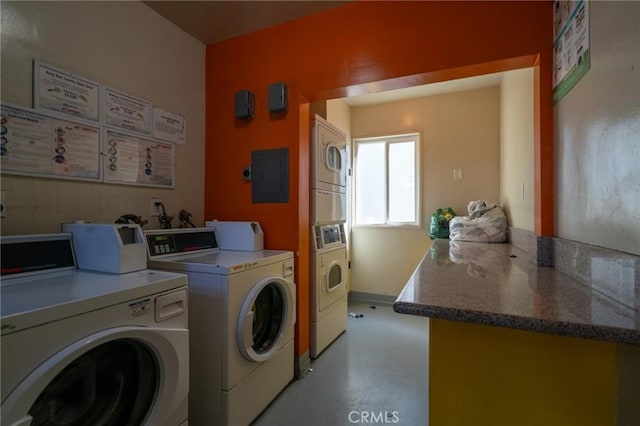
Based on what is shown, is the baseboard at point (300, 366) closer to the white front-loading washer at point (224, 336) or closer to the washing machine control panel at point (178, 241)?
the white front-loading washer at point (224, 336)

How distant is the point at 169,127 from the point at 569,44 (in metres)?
2.35

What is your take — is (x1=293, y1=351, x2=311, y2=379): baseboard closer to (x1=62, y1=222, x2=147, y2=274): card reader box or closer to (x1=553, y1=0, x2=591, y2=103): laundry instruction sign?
(x1=62, y1=222, x2=147, y2=274): card reader box

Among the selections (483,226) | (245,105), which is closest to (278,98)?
(245,105)

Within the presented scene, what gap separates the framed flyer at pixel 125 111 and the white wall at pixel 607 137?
2333 mm

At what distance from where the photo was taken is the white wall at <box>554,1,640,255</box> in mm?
771

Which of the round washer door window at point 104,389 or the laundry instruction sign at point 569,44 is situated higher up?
the laundry instruction sign at point 569,44

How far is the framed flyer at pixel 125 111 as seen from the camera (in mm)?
1705

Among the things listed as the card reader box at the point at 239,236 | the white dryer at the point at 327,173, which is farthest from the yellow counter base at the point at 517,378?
A: the white dryer at the point at 327,173

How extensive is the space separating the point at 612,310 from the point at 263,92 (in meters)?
2.21

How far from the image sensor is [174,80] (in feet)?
7.02

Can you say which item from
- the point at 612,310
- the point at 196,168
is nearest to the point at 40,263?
the point at 196,168

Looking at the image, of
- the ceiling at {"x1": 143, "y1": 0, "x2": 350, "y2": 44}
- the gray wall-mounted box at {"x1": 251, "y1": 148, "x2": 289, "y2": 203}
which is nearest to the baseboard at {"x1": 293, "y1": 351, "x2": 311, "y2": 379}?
the gray wall-mounted box at {"x1": 251, "y1": 148, "x2": 289, "y2": 203}

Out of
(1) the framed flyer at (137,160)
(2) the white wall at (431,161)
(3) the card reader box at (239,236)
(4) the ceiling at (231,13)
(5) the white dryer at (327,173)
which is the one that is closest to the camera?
(1) the framed flyer at (137,160)

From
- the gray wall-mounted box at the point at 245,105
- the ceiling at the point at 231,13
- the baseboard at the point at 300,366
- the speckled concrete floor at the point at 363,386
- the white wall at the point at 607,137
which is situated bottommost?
the speckled concrete floor at the point at 363,386
